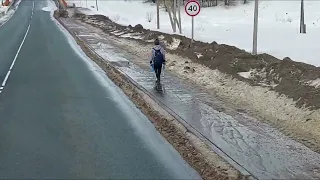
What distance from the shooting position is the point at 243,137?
9250 mm

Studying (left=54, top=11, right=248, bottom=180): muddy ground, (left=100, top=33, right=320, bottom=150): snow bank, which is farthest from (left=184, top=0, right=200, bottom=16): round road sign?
(left=54, top=11, right=248, bottom=180): muddy ground

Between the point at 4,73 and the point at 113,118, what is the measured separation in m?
8.69

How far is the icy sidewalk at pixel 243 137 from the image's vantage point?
24.5 ft

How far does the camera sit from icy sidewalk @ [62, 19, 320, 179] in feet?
24.5

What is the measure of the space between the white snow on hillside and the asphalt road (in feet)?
27.6

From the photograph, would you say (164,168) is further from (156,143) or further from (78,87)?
(78,87)

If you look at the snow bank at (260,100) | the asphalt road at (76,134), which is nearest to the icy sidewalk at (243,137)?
the snow bank at (260,100)

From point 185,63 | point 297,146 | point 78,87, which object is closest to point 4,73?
point 78,87

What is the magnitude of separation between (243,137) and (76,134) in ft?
10.7

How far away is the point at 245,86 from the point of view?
1405 centimetres

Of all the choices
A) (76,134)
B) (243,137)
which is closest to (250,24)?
(243,137)

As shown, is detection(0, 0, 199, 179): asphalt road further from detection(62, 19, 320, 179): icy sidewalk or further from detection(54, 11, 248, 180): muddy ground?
detection(62, 19, 320, 179): icy sidewalk

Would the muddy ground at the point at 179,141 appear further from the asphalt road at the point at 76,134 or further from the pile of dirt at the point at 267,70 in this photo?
the pile of dirt at the point at 267,70

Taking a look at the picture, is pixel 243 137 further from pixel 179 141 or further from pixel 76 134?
pixel 76 134
